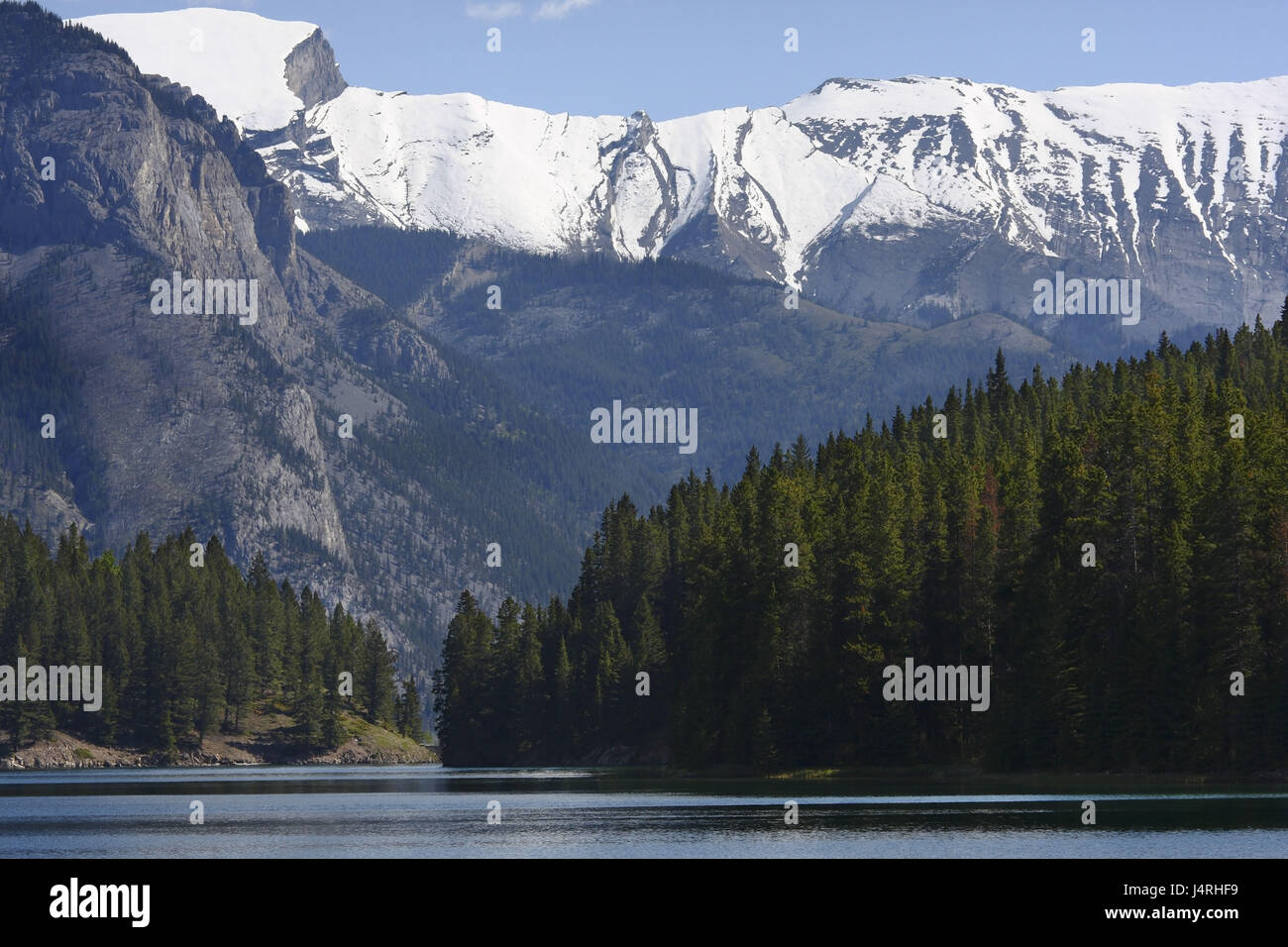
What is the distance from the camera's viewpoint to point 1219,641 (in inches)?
4670

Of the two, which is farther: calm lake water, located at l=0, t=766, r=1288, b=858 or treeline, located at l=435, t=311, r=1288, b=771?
treeline, located at l=435, t=311, r=1288, b=771

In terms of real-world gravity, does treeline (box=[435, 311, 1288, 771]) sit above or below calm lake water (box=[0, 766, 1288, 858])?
above

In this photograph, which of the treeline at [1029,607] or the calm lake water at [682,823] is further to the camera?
the treeline at [1029,607]

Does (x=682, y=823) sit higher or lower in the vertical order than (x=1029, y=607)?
lower

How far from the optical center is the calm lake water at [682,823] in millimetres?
85562

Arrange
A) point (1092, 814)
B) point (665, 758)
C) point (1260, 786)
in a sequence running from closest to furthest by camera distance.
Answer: point (1092, 814)
point (1260, 786)
point (665, 758)

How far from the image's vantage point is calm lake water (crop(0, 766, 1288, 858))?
85.6 meters

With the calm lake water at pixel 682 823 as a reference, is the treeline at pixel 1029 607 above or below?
above

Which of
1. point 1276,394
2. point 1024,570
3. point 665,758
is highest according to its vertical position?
point 1276,394

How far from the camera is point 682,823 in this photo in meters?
102
